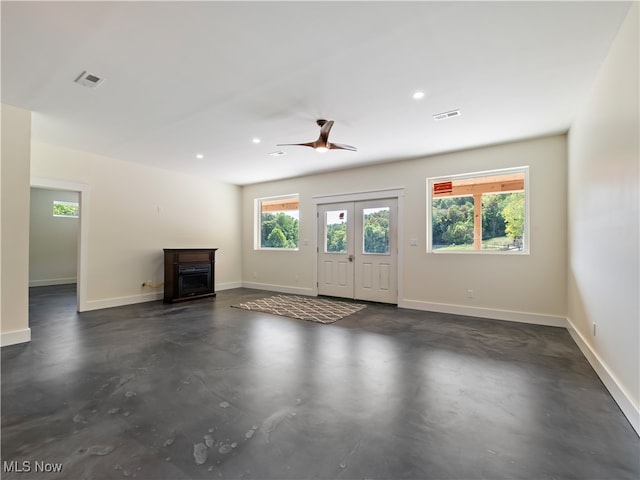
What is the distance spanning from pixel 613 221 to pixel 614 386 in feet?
4.26

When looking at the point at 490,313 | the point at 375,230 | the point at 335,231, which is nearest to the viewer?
the point at 490,313

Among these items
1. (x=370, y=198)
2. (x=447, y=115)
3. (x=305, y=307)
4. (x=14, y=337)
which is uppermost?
(x=447, y=115)

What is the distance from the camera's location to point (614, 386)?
231 cm

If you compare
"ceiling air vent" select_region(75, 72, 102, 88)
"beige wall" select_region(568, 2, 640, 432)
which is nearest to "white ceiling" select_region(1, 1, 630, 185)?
"ceiling air vent" select_region(75, 72, 102, 88)

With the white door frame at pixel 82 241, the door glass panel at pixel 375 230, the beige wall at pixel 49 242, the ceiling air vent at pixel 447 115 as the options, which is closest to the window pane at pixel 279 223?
the door glass panel at pixel 375 230

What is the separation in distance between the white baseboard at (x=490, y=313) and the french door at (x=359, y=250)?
0.47 meters

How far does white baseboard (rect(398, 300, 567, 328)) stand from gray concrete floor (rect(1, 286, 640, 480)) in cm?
44

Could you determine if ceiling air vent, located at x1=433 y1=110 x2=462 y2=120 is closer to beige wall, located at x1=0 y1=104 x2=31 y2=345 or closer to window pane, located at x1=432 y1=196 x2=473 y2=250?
window pane, located at x1=432 y1=196 x2=473 y2=250

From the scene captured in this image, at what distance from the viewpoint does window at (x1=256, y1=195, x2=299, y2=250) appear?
7.41 m

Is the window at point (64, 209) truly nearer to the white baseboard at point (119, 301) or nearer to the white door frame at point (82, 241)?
the white door frame at point (82, 241)

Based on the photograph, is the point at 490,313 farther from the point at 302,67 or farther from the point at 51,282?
the point at 51,282

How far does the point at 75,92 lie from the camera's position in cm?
316

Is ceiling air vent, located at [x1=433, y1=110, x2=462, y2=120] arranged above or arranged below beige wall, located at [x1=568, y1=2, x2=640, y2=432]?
above

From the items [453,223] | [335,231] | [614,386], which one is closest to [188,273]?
[335,231]
